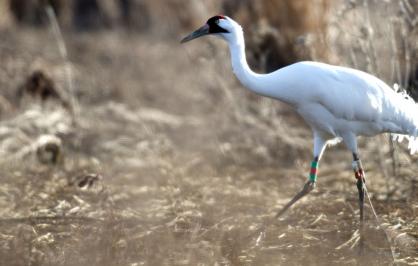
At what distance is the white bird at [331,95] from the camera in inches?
211

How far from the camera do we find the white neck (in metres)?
5.34

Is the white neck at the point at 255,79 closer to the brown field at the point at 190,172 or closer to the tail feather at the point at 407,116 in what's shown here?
the tail feather at the point at 407,116

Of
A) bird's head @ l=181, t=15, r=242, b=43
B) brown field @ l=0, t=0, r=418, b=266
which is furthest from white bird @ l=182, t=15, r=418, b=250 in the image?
brown field @ l=0, t=0, r=418, b=266

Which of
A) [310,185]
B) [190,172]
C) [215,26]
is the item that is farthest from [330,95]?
[190,172]

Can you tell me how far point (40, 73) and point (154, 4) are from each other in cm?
433

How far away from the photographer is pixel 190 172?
7.46 m

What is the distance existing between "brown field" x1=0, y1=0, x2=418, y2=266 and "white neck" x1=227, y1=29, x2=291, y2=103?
100 cm

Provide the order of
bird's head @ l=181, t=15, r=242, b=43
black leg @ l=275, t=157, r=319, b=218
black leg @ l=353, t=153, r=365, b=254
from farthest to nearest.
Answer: black leg @ l=275, t=157, r=319, b=218
black leg @ l=353, t=153, r=365, b=254
bird's head @ l=181, t=15, r=242, b=43

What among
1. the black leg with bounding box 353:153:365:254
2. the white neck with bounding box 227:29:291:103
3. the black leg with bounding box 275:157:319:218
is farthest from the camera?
the black leg with bounding box 275:157:319:218

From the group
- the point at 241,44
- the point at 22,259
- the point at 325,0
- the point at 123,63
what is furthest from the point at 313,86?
the point at 123,63

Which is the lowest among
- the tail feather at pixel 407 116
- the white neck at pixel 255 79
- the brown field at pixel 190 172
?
the brown field at pixel 190 172

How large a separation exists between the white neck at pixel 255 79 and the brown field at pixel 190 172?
1.00 meters

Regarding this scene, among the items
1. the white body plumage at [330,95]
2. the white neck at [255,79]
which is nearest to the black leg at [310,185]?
the white body plumage at [330,95]

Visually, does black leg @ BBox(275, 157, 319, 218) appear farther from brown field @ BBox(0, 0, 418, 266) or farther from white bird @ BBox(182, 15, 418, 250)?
white bird @ BBox(182, 15, 418, 250)
